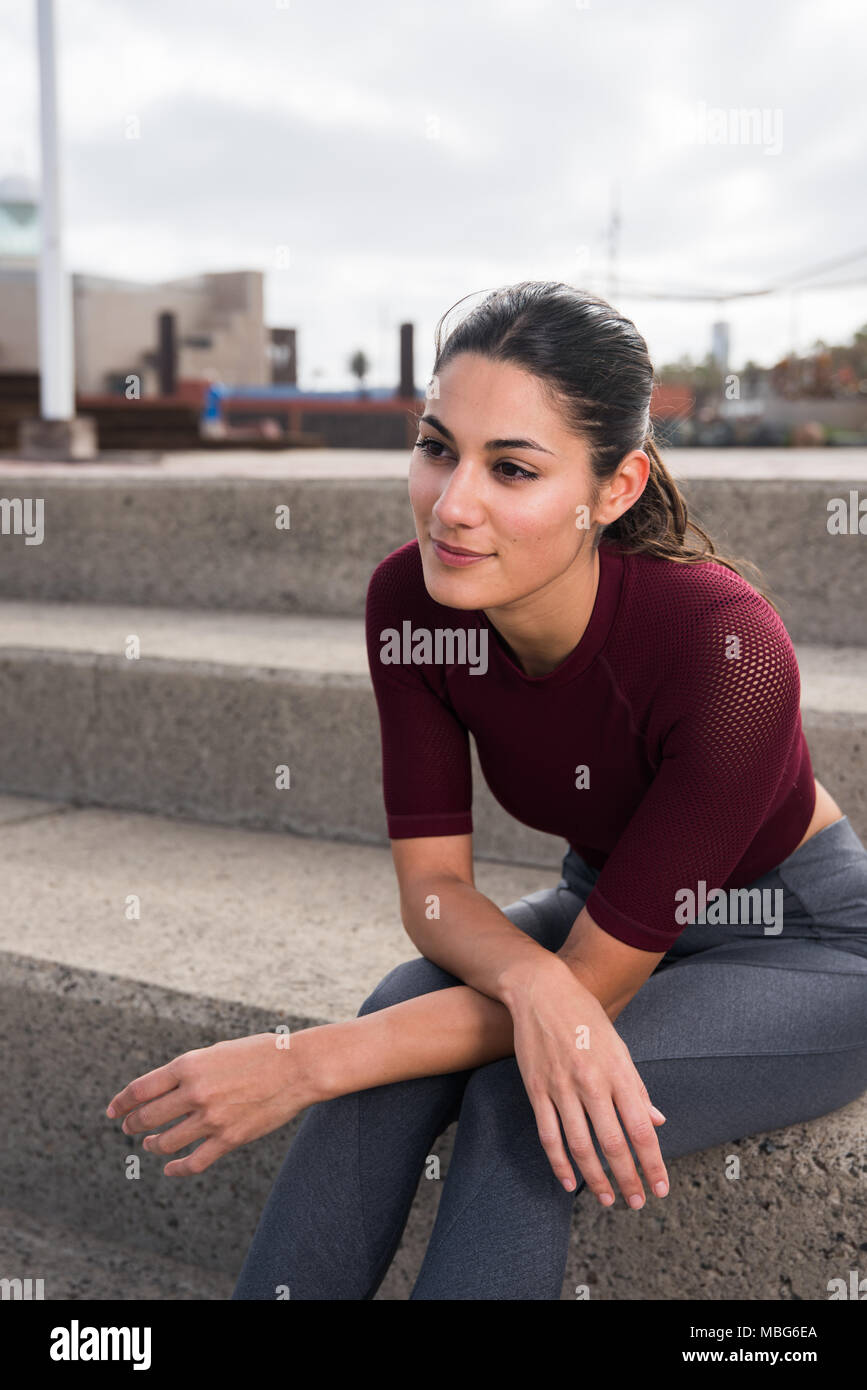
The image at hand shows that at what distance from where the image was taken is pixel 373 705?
2.31 metres

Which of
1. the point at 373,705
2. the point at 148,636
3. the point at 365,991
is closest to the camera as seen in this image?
the point at 365,991

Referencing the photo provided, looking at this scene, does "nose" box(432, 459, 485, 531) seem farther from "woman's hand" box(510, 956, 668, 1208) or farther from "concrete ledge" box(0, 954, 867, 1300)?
"concrete ledge" box(0, 954, 867, 1300)

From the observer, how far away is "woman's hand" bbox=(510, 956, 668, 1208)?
124 centimetres

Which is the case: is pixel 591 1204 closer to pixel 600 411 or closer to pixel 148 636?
pixel 600 411

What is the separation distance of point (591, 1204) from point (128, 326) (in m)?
20.3

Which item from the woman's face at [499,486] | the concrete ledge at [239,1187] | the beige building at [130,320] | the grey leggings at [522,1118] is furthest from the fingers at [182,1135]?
the beige building at [130,320]

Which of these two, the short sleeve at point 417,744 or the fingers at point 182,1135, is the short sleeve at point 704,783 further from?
the fingers at point 182,1135

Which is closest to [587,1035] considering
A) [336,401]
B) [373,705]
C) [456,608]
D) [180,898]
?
[456,608]

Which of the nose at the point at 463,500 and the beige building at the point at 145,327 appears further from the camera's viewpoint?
the beige building at the point at 145,327

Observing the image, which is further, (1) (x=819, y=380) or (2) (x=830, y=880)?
(1) (x=819, y=380)

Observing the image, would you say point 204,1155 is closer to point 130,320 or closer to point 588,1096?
point 588,1096

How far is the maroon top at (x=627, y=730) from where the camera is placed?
1.33 meters

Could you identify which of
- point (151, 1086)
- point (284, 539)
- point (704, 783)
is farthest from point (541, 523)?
point (284, 539)

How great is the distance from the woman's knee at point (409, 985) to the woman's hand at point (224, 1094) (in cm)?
14
